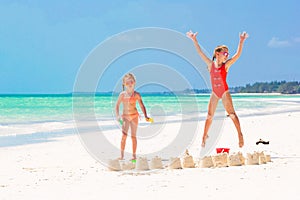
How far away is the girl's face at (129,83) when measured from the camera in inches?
304

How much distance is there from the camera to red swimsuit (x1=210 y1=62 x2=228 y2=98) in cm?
818

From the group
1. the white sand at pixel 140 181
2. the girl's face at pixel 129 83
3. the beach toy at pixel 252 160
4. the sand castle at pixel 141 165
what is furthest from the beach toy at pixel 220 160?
the girl's face at pixel 129 83

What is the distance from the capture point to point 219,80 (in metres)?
8.20

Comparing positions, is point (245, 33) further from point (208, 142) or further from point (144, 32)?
point (208, 142)

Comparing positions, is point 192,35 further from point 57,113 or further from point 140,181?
point 57,113

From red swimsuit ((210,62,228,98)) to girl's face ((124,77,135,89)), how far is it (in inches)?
64.4

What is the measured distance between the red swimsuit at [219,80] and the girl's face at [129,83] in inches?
64.4

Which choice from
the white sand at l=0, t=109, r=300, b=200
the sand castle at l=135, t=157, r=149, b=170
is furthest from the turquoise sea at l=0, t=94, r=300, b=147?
the sand castle at l=135, t=157, r=149, b=170

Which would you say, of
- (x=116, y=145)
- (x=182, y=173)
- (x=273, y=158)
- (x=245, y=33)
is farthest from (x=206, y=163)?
(x=116, y=145)

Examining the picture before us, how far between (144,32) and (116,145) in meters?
3.42

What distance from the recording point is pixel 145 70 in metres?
9.69

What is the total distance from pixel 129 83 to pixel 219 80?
1780 mm

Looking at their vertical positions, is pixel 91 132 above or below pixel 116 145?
above

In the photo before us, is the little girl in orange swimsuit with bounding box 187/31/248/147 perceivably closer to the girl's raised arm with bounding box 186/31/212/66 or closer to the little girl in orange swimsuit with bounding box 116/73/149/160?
the girl's raised arm with bounding box 186/31/212/66
